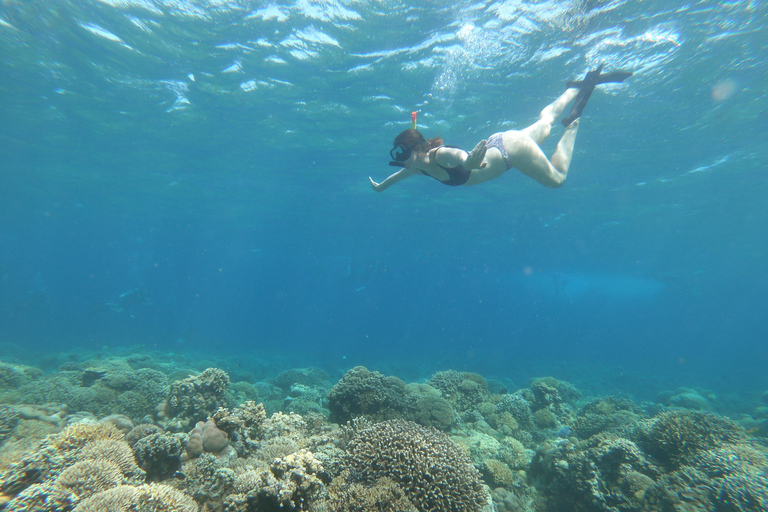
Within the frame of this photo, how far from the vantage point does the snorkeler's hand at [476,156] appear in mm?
4672

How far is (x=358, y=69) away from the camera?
567 inches

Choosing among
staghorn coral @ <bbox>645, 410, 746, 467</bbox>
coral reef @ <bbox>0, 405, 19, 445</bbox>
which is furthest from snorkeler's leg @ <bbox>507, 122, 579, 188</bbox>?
coral reef @ <bbox>0, 405, 19, 445</bbox>

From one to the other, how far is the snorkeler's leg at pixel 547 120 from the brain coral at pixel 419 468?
5879mm

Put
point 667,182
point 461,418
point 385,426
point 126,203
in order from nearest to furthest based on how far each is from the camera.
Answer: point 385,426, point 461,418, point 667,182, point 126,203

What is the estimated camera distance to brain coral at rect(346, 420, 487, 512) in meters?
3.94

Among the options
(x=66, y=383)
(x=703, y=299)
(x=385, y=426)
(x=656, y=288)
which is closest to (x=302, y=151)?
(x=66, y=383)

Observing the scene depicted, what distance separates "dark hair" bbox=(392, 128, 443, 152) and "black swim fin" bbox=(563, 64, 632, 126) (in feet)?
10.7

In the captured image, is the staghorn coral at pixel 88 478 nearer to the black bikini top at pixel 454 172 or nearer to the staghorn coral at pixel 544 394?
the black bikini top at pixel 454 172

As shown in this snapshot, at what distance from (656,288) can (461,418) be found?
329 ft

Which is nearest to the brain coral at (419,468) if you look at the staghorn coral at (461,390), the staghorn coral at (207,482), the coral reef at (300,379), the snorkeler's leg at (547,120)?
the staghorn coral at (207,482)

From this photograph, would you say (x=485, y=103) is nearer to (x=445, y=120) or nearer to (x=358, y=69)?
(x=445, y=120)

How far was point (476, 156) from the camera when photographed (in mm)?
4773

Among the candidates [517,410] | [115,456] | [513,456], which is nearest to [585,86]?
[513,456]

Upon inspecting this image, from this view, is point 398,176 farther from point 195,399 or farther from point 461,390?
point 461,390
